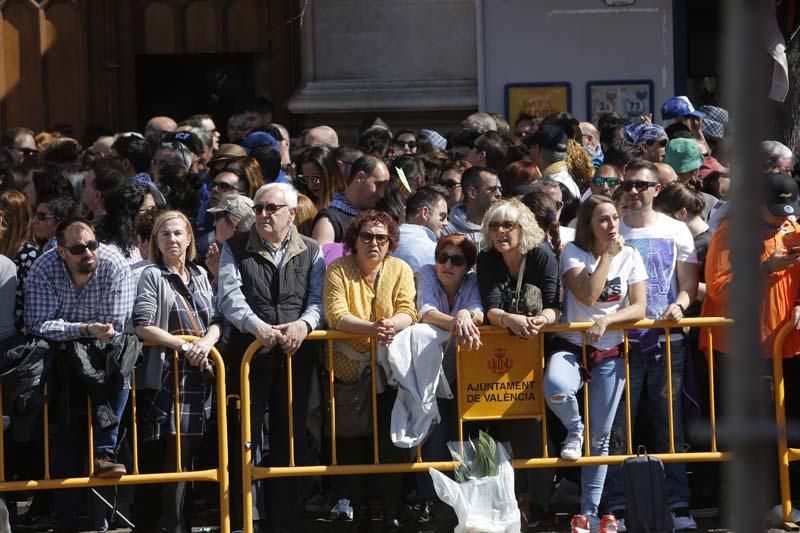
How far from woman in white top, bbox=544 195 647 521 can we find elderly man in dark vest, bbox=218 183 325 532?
53.4 inches

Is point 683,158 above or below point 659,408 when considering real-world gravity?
above

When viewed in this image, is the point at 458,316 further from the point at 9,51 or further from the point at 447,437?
the point at 9,51

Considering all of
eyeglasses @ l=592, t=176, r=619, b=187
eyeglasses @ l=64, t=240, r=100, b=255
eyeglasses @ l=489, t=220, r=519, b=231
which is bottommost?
eyeglasses @ l=64, t=240, r=100, b=255

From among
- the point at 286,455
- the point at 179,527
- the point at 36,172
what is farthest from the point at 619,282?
the point at 36,172

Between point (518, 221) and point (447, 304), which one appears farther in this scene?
point (447, 304)

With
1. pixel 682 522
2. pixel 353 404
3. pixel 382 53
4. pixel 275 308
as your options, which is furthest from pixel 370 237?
pixel 382 53

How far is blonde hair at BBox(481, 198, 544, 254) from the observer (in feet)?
23.7

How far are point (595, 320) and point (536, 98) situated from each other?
6.95 meters

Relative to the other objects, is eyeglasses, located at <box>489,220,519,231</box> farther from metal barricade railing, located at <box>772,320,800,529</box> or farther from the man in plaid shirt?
the man in plaid shirt

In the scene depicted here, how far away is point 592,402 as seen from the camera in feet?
24.2

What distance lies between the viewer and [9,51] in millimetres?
15836

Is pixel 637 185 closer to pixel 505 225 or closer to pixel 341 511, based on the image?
pixel 505 225

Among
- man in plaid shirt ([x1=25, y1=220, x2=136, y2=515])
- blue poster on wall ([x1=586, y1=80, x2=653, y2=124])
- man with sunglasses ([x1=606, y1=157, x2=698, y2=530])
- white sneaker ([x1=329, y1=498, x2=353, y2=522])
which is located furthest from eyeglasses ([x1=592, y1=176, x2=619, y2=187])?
blue poster on wall ([x1=586, y1=80, x2=653, y2=124])

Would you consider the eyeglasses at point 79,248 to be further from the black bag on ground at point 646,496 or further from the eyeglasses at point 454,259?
the black bag on ground at point 646,496
